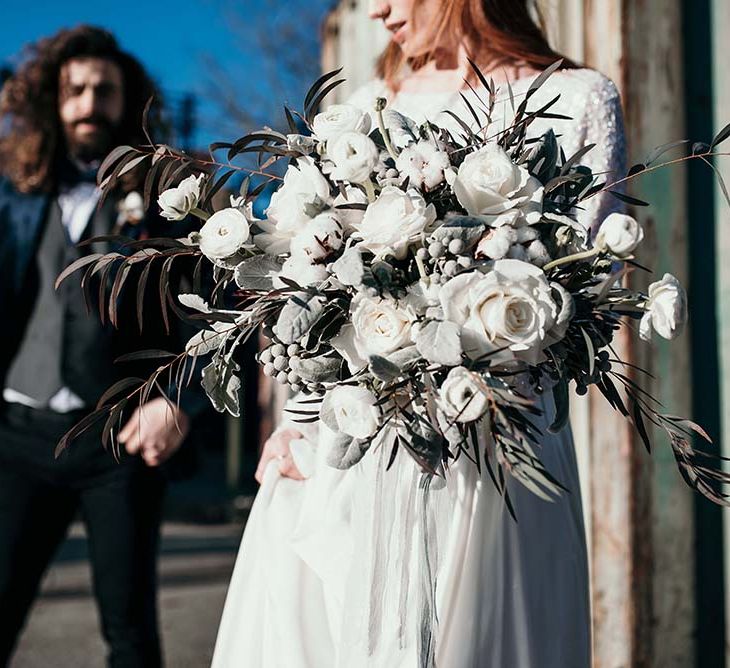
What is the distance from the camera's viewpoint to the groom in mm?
2508

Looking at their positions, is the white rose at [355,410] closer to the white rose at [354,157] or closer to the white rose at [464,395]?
the white rose at [464,395]

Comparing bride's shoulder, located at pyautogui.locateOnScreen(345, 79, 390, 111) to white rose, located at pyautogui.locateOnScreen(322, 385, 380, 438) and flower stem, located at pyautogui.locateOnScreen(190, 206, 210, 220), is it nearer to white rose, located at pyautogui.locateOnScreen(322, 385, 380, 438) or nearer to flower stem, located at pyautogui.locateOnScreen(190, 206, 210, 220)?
flower stem, located at pyautogui.locateOnScreen(190, 206, 210, 220)

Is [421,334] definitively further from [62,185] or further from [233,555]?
[233,555]

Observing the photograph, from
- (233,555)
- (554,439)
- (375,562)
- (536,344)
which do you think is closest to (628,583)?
(554,439)

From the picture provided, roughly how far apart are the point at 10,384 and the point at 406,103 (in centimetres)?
145

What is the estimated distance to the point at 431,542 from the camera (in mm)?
1489

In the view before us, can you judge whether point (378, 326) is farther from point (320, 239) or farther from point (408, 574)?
point (408, 574)

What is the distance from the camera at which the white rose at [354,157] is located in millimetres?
1277

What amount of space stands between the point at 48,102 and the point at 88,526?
4.51 feet

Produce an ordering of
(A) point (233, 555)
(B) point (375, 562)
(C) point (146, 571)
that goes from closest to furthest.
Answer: (B) point (375, 562) → (C) point (146, 571) → (A) point (233, 555)

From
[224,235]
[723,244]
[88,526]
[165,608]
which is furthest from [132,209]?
[165,608]

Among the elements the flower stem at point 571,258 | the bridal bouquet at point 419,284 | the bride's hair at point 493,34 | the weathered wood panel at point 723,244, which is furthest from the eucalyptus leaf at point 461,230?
the weathered wood panel at point 723,244

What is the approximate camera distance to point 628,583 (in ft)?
9.14

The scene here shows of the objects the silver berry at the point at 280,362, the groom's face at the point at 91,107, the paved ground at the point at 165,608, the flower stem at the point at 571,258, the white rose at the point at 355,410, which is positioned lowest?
the paved ground at the point at 165,608
